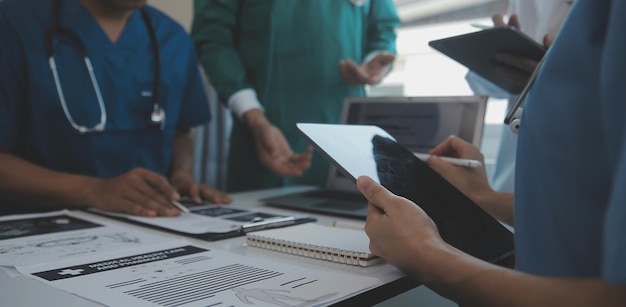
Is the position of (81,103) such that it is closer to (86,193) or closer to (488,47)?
(86,193)

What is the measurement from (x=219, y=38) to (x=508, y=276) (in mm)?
1210

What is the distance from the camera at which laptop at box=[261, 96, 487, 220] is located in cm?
108

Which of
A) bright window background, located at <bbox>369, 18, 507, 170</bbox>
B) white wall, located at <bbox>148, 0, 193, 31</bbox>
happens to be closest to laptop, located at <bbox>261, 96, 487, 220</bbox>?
bright window background, located at <bbox>369, 18, 507, 170</bbox>

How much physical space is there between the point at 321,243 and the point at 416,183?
0.16 m

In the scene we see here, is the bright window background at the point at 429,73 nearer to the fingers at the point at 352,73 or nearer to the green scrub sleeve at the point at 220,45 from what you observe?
the fingers at the point at 352,73

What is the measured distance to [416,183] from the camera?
2.35 ft

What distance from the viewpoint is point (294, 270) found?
1.97ft

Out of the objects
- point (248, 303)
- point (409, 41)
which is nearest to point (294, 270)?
point (248, 303)

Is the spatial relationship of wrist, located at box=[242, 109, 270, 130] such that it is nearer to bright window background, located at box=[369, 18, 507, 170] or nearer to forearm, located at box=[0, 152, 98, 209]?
forearm, located at box=[0, 152, 98, 209]

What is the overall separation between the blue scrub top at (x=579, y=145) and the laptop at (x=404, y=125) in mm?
586

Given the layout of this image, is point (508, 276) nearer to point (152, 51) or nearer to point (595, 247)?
point (595, 247)

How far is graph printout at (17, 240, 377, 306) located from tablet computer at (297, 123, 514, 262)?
13 centimetres

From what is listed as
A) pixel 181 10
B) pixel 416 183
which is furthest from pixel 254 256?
pixel 181 10

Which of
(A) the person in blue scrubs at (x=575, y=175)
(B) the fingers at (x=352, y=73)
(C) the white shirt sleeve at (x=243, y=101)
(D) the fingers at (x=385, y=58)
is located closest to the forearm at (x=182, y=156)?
(C) the white shirt sleeve at (x=243, y=101)
